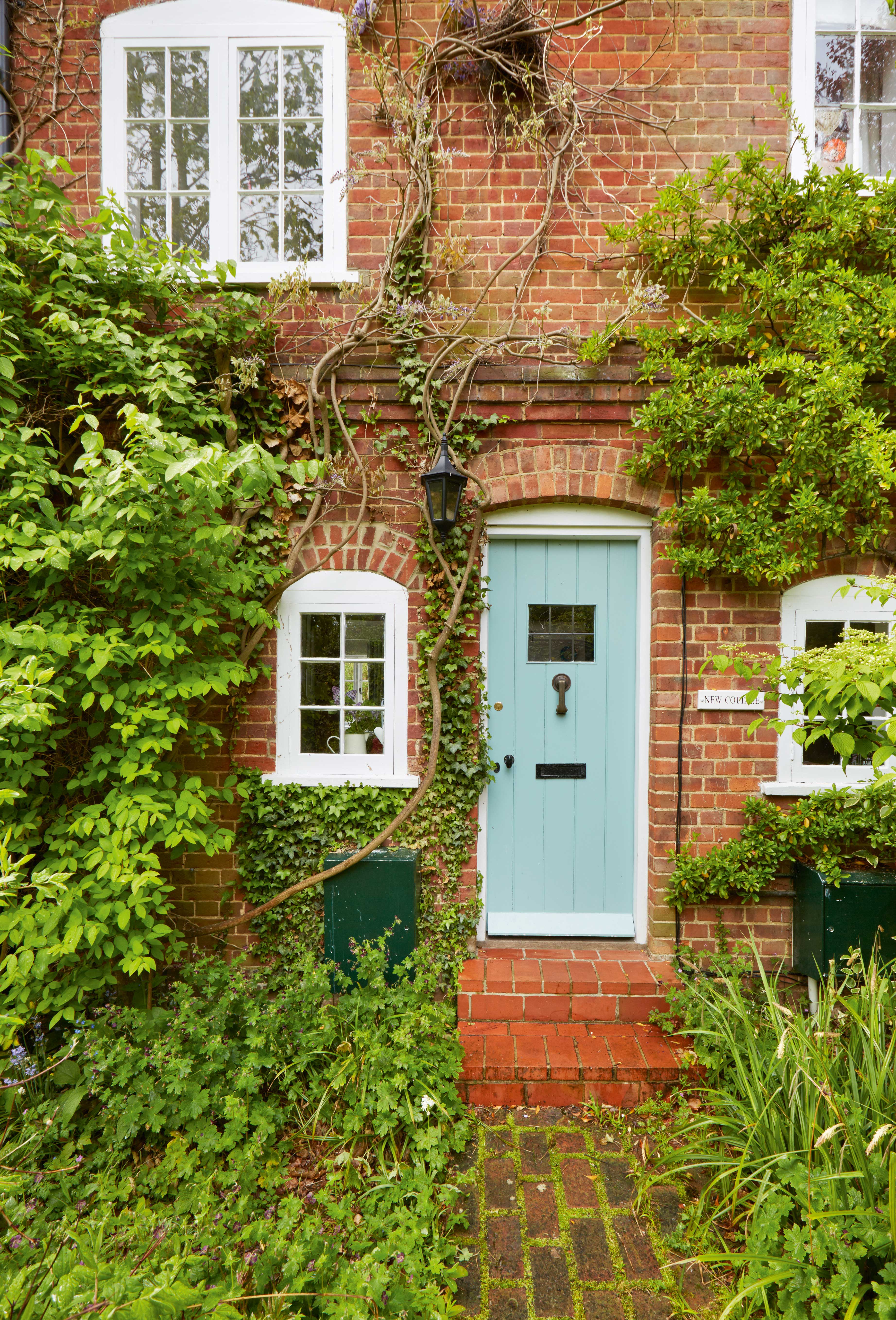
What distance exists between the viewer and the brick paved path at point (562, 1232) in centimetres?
220

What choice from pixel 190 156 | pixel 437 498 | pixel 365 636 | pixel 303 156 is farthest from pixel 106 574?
pixel 303 156

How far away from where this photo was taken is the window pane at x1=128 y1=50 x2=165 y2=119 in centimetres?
380

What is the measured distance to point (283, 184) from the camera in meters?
3.80

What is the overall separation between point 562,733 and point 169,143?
4.01 meters

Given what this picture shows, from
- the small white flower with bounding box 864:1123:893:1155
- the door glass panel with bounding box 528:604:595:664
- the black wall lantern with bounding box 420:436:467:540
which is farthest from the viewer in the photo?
the door glass panel with bounding box 528:604:595:664

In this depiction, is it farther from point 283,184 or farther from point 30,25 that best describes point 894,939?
point 30,25

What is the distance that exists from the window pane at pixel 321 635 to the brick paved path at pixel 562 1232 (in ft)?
7.88

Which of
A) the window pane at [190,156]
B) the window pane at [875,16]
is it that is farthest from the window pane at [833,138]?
the window pane at [190,156]

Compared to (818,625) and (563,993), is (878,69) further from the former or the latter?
(563,993)

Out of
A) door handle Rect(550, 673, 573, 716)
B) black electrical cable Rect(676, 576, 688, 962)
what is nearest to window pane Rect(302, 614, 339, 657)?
door handle Rect(550, 673, 573, 716)

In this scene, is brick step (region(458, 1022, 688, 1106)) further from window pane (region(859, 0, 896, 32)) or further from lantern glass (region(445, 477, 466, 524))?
window pane (region(859, 0, 896, 32))

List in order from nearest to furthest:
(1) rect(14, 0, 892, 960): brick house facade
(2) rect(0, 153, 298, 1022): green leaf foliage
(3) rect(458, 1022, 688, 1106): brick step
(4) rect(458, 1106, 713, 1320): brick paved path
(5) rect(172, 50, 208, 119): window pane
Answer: (4) rect(458, 1106, 713, 1320): brick paved path < (2) rect(0, 153, 298, 1022): green leaf foliage < (3) rect(458, 1022, 688, 1106): brick step < (1) rect(14, 0, 892, 960): brick house facade < (5) rect(172, 50, 208, 119): window pane

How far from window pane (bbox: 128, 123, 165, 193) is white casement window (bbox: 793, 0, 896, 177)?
3505 millimetres

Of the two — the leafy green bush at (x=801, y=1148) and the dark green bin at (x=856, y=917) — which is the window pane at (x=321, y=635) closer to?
the leafy green bush at (x=801, y=1148)
